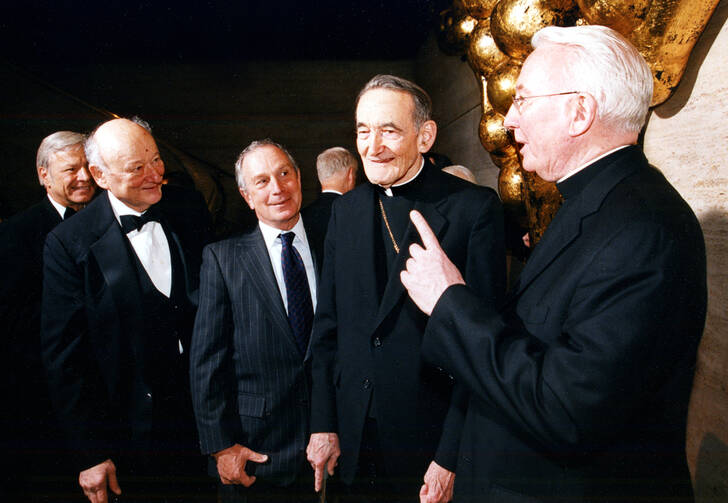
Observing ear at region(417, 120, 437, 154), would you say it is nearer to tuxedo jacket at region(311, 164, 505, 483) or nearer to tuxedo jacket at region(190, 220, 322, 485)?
tuxedo jacket at region(311, 164, 505, 483)

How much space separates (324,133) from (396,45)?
6.24ft

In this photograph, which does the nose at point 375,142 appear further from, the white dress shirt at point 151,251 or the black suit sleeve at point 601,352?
the white dress shirt at point 151,251

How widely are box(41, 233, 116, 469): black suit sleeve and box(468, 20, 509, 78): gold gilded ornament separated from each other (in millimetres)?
2407

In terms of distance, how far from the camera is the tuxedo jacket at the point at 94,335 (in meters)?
1.56

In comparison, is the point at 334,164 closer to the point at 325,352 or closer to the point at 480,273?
the point at 325,352

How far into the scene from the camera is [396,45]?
262 inches

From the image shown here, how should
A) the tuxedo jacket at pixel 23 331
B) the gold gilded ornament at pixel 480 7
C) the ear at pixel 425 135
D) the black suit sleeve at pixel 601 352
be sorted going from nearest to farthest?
the black suit sleeve at pixel 601 352
the ear at pixel 425 135
the tuxedo jacket at pixel 23 331
the gold gilded ornament at pixel 480 7

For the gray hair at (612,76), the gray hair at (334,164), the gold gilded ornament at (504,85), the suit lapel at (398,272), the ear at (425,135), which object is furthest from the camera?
the gray hair at (334,164)

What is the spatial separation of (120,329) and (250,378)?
1.83 feet

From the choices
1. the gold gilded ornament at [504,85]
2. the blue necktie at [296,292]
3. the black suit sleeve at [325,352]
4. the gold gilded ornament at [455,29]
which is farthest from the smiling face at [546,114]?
the gold gilded ornament at [455,29]

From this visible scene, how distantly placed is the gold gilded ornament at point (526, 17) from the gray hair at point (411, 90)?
73 cm

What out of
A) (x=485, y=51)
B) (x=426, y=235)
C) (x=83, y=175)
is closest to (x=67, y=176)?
(x=83, y=175)

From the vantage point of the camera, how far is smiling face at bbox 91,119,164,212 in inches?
66.4

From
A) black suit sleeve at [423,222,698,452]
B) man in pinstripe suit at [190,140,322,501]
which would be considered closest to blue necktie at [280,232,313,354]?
man in pinstripe suit at [190,140,322,501]
